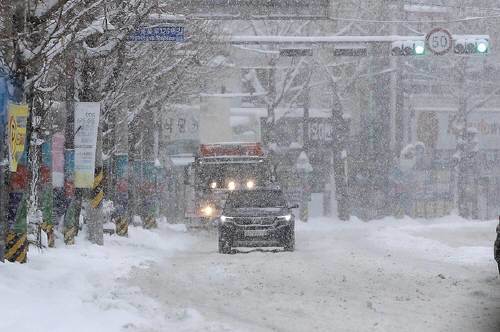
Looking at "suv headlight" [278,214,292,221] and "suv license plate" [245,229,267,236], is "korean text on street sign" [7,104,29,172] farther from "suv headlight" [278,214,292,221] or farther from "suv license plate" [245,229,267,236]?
"suv headlight" [278,214,292,221]

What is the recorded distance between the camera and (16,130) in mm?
14070

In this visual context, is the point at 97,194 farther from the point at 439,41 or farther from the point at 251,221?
the point at 439,41

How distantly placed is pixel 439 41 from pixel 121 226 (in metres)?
10.6

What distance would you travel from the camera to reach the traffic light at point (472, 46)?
27.6 metres

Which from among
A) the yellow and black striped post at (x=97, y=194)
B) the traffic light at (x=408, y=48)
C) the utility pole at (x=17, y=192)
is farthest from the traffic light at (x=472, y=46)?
the utility pole at (x=17, y=192)

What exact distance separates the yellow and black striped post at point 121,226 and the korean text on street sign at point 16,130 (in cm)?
1411

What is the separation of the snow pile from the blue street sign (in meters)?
4.70

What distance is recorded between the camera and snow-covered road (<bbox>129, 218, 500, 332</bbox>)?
1159 cm

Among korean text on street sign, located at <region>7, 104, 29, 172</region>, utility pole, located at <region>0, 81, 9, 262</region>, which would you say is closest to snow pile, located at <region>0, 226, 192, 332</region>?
utility pole, located at <region>0, 81, 9, 262</region>

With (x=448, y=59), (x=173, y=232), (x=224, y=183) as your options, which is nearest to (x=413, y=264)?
(x=224, y=183)

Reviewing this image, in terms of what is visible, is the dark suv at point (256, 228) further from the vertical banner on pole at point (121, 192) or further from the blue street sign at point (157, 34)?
the vertical banner on pole at point (121, 192)

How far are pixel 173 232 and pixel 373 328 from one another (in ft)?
82.0

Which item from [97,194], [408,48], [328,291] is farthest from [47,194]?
[408,48]

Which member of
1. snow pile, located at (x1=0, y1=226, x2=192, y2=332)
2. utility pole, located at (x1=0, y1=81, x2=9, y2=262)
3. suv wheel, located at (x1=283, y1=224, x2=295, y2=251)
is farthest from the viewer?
suv wheel, located at (x1=283, y1=224, x2=295, y2=251)
